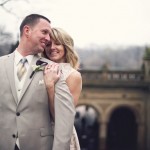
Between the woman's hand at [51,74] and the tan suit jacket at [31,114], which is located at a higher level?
the woman's hand at [51,74]

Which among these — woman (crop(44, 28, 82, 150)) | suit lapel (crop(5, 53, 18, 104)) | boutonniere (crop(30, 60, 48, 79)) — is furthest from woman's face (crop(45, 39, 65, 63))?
suit lapel (crop(5, 53, 18, 104))

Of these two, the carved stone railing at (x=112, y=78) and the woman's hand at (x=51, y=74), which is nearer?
the woman's hand at (x=51, y=74)

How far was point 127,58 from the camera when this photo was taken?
37531mm

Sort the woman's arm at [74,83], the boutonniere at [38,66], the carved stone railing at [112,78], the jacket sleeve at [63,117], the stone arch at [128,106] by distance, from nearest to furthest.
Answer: the jacket sleeve at [63,117] < the boutonniere at [38,66] < the woman's arm at [74,83] < the carved stone railing at [112,78] < the stone arch at [128,106]

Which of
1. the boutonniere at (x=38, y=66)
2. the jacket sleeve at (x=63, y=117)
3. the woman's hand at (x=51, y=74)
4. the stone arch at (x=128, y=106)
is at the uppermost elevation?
the boutonniere at (x=38, y=66)

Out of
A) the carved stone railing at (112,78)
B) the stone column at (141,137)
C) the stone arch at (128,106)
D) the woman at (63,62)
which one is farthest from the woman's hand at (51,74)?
the stone column at (141,137)

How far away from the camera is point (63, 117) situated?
2234 mm

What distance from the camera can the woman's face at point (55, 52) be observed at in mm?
2516

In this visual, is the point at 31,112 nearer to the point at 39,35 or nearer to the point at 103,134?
the point at 39,35

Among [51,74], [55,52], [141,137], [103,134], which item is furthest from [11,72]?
[141,137]

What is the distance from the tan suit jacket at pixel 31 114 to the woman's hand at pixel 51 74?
3 centimetres

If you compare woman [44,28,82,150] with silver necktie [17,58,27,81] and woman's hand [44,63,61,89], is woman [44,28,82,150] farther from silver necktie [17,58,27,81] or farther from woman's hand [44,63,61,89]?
silver necktie [17,58,27,81]

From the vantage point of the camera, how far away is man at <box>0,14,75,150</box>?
224 centimetres

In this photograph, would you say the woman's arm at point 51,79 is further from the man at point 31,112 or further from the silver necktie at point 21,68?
the silver necktie at point 21,68
